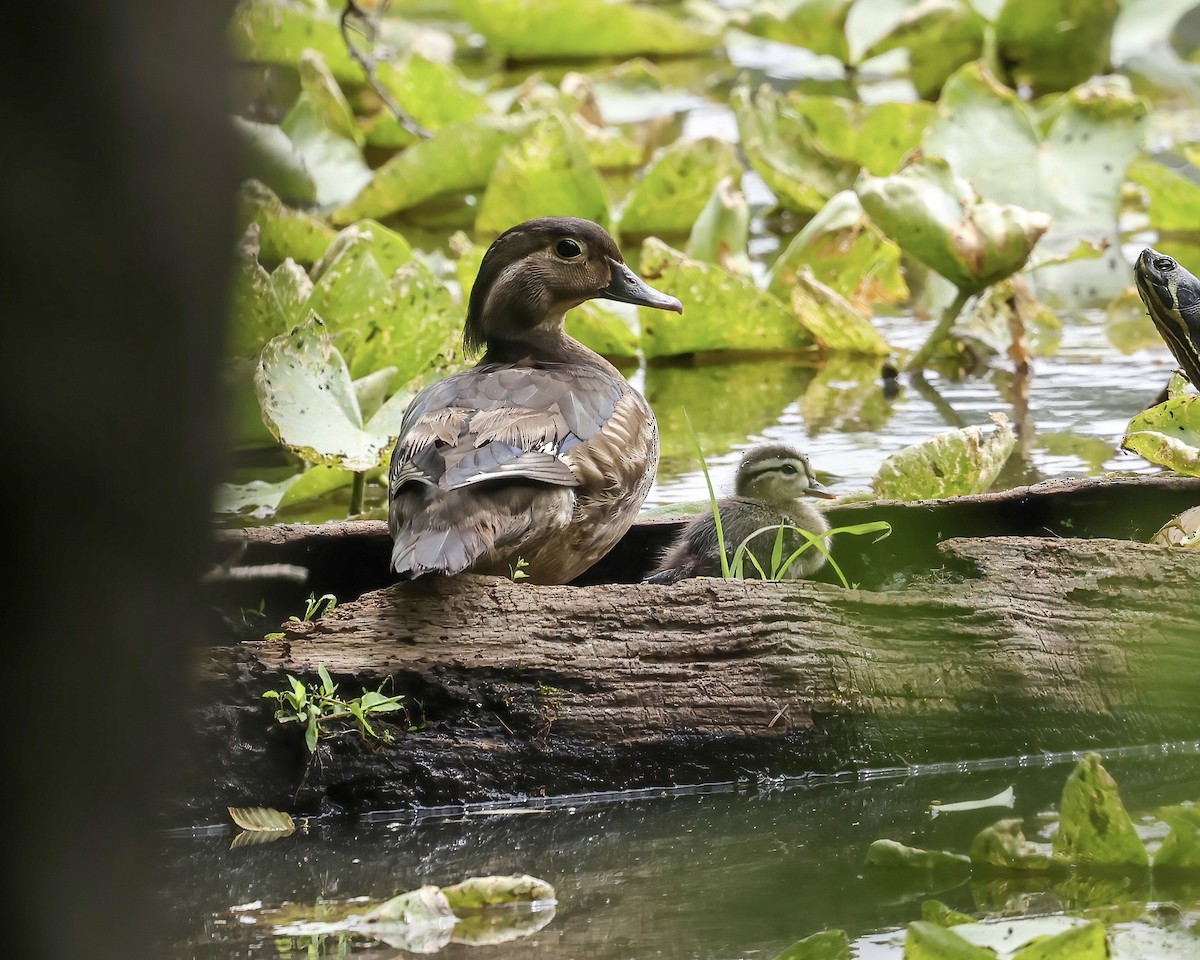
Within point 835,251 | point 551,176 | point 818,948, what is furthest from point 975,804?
point 551,176

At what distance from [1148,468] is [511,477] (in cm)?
221

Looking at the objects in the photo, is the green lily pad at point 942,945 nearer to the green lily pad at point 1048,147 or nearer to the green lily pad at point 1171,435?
the green lily pad at point 1171,435

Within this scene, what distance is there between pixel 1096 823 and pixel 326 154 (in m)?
5.80

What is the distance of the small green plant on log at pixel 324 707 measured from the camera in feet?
9.82

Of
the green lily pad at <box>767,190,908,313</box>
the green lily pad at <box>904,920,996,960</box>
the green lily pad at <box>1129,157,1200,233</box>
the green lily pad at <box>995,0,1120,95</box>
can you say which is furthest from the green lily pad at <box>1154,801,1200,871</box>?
the green lily pad at <box>995,0,1120,95</box>

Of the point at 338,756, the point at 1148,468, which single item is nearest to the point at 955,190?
the point at 1148,468

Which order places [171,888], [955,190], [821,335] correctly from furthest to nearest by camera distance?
[821,335], [955,190], [171,888]

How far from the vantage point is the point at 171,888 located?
2.80m

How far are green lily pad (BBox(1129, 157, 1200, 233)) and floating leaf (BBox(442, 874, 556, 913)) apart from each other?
522 centimetres

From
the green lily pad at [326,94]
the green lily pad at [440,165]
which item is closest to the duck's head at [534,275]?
the green lily pad at [440,165]

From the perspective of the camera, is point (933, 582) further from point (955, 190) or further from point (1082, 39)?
point (1082, 39)

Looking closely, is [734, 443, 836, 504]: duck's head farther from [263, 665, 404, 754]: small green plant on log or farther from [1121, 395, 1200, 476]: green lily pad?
[263, 665, 404, 754]: small green plant on log

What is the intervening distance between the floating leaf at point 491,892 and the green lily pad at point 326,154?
17.1 ft

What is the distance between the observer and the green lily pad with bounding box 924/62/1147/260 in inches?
267
